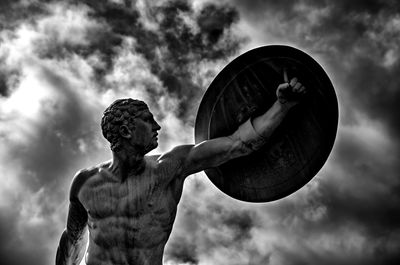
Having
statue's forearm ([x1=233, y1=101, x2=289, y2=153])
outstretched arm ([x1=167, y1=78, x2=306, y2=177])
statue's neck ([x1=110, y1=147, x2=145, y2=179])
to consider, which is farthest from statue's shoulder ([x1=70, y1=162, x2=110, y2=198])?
statue's forearm ([x1=233, y1=101, x2=289, y2=153])

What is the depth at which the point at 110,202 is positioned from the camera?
7344 millimetres

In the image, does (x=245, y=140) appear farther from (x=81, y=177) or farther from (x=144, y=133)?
(x=81, y=177)

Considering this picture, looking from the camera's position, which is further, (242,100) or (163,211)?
(242,100)

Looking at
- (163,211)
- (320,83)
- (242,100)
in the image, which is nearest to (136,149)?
(163,211)

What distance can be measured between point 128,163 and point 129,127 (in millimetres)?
490

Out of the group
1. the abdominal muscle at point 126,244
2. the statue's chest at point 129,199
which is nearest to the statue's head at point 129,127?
the statue's chest at point 129,199

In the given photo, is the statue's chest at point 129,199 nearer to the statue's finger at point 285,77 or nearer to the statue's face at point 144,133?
the statue's face at point 144,133

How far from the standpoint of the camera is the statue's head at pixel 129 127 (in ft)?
24.2

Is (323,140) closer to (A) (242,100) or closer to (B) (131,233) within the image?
(A) (242,100)

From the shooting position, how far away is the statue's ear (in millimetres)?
7383

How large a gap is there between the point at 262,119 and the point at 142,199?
1948mm

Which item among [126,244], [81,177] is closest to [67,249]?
[81,177]

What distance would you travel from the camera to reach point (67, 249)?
27.1ft

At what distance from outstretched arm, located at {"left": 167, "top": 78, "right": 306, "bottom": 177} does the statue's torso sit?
12.3 inches
